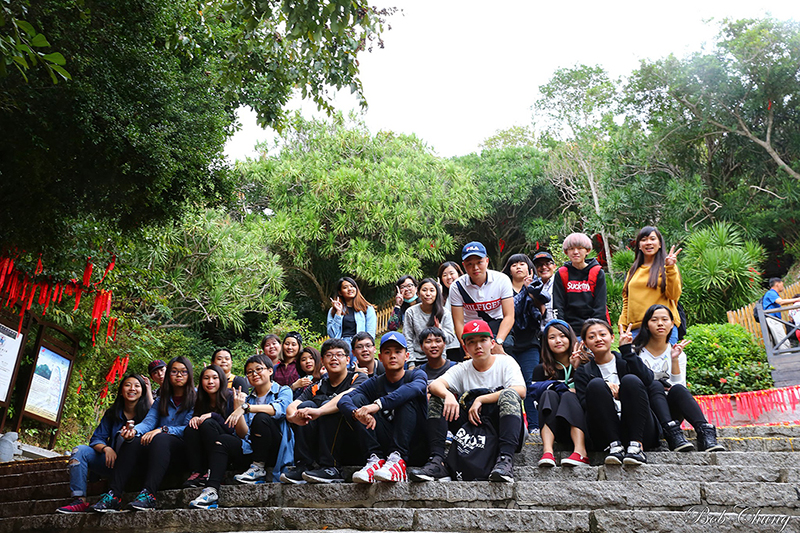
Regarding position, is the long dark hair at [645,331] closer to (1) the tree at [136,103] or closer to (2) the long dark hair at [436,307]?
(2) the long dark hair at [436,307]

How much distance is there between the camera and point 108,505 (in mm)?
5281

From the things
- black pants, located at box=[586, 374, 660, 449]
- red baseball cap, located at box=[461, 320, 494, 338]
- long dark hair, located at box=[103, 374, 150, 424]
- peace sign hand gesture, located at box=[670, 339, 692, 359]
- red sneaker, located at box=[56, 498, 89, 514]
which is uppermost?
red baseball cap, located at box=[461, 320, 494, 338]

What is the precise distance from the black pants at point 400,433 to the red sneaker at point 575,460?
106 cm

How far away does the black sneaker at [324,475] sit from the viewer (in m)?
4.83

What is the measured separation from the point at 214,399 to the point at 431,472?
7.69 ft

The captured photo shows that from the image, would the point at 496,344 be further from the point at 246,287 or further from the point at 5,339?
the point at 246,287

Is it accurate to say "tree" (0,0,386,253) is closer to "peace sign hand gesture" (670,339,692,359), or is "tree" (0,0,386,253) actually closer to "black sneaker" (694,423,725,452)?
"peace sign hand gesture" (670,339,692,359)

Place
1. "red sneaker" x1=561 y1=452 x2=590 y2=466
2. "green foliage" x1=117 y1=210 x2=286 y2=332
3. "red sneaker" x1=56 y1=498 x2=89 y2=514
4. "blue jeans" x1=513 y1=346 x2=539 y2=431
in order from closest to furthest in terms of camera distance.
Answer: "red sneaker" x1=561 y1=452 x2=590 y2=466 < "red sneaker" x1=56 y1=498 x2=89 y2=514 < "blue jeans" x1=513 y1=346 x2=539 y2=431 < "green foliage" x1=117 y1=210 x2=286 y2=332

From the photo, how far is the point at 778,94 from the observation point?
630 inches

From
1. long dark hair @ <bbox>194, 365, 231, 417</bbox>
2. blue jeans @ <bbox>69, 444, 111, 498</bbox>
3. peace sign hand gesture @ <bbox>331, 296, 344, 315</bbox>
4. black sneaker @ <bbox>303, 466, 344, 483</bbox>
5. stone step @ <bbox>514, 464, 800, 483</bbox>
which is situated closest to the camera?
stone step @ <bbox>514, 464, 800, 483</bbox>

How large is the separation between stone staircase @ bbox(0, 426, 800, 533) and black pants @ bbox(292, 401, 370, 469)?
0.30 m

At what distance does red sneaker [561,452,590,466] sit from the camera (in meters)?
4.42

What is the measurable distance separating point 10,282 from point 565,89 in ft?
67.9

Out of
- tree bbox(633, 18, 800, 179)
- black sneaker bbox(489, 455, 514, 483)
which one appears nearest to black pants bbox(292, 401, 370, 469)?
black sneaker bbox(489, 455, 514, 483)
